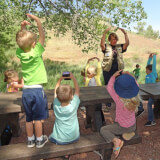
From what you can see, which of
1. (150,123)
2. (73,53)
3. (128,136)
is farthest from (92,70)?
(73,53)

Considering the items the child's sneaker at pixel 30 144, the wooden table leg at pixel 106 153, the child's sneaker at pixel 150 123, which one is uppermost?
the child's sneaker at pixel 30 144

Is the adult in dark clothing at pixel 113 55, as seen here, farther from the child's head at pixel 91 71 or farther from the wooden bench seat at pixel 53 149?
the wooden bench seat at pixel 53 149

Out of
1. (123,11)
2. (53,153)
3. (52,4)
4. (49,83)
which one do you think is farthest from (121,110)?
(52,4)

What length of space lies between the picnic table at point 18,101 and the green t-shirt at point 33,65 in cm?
67

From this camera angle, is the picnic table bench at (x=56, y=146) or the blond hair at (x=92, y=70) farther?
the blond hair at (x=92, y=70)

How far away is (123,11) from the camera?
6.07 m

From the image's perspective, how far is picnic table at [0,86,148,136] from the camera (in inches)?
105

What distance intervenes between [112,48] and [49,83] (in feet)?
12.3

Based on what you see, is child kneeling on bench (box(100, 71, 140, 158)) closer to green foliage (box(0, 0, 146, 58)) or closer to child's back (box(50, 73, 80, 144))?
child's back (box(50, 73, 80, 144))

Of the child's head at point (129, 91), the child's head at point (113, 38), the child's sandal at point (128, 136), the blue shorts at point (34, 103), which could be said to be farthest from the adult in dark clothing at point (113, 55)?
the blue shorts at point (34, 103)

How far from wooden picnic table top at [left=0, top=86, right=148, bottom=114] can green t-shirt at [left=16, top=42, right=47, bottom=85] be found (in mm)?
673

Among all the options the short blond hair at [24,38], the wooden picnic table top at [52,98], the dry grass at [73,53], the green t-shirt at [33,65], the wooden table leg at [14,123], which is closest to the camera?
the short blond hair at [24,38]

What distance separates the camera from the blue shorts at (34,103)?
2158 millimetres

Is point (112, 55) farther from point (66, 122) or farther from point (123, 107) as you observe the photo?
point (66, 122)
